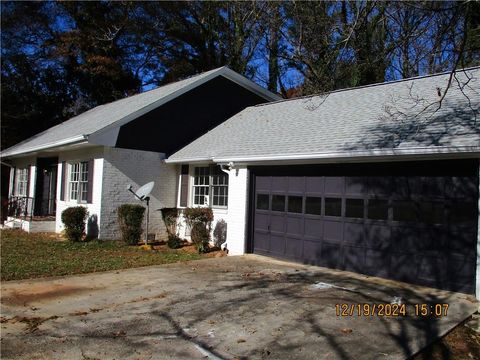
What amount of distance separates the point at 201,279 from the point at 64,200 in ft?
33.7

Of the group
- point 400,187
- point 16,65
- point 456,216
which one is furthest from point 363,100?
point 16,65

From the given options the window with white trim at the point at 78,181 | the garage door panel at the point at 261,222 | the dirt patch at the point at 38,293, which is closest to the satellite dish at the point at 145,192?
the window with white trim at the point at 78,181

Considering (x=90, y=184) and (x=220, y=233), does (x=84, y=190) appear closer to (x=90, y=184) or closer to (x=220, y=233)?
(x=90, y=184)

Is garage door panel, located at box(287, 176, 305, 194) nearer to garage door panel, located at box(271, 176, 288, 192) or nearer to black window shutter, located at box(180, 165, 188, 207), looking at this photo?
garage door panel, located at box(271, 176, 288, 192)

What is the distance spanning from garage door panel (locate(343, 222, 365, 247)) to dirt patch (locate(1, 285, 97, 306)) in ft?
18.0

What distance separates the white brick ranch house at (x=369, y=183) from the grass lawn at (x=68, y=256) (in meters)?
2.25

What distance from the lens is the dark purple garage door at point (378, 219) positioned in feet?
26.5

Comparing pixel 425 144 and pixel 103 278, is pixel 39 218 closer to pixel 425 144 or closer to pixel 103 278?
pixel 103 278

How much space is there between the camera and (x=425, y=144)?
8.37 m

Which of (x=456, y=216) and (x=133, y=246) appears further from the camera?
(x=133, y=246)

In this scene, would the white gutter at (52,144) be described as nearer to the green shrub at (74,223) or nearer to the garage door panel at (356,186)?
the green shrub at (74,223)

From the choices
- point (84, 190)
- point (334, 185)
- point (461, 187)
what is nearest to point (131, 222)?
point (84, 190)

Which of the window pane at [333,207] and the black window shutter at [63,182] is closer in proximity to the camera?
the window pane at [333,207]
